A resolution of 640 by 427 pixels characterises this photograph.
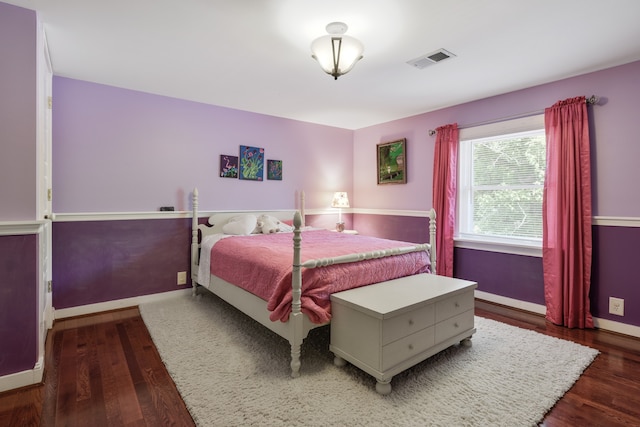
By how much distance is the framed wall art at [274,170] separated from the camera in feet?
14.3

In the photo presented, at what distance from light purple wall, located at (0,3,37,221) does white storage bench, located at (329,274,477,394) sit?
6.71 feet

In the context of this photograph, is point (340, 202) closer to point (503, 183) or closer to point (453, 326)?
point (503, 183)

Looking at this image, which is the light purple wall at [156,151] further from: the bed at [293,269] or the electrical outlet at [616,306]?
the electrical outlet at [616,306]

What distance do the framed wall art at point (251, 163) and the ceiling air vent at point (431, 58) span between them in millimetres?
2233

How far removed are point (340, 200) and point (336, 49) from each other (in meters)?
2.86

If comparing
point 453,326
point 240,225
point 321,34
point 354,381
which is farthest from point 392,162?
point 354,381

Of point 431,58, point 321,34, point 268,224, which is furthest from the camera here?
point 268,224

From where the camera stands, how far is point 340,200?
15.9 ft

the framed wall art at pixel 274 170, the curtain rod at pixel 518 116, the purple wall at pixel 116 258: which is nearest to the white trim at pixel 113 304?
the purple wall at pixel 116 258

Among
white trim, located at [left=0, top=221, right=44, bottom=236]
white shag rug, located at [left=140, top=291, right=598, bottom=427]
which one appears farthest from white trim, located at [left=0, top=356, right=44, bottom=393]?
white trim, located at [left=0, top=221, right=44, bottom=236]

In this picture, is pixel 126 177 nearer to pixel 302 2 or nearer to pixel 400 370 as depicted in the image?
pixel 302 2

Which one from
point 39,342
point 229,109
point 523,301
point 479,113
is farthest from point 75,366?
point 479,113

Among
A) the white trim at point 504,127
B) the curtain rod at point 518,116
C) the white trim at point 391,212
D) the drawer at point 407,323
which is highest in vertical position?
the curtain rod at point 518,116

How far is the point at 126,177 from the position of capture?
3.38 metres
